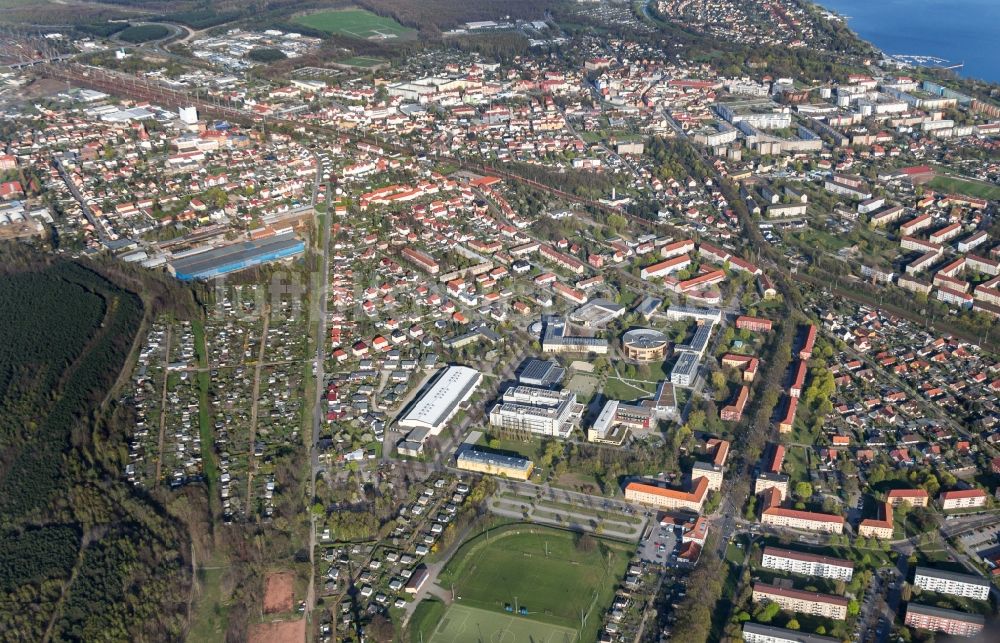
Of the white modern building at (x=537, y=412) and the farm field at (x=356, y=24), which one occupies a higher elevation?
the farm field at (x=356, y=24)

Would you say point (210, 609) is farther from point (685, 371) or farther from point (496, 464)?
point (685, 371)

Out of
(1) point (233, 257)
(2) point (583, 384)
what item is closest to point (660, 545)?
(2) point (583, 384)

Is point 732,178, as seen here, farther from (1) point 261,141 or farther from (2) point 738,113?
(1) point 261,141

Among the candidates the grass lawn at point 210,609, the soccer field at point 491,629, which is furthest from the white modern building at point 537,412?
the grass lawn at point 210,609

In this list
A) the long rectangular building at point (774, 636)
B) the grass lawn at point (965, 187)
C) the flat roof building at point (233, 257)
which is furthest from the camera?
the grass lawn at point (965, 187)

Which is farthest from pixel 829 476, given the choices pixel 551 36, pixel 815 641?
pixel 551 36

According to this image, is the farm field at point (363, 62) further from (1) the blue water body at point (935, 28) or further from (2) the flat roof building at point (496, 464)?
(2) the flat roof building at point (496, 464)

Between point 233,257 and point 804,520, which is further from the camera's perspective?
point 233,257
